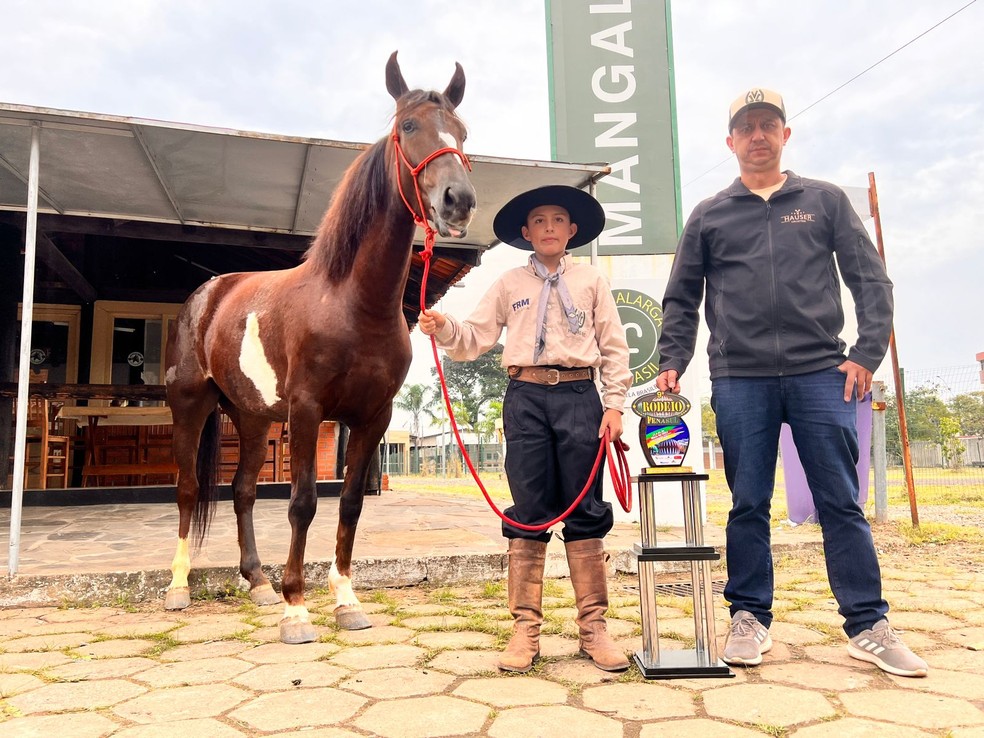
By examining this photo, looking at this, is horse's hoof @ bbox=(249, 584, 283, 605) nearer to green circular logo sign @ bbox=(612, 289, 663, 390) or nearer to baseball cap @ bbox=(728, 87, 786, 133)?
baseball cap @ bbox=(728, 87, 786, 133)

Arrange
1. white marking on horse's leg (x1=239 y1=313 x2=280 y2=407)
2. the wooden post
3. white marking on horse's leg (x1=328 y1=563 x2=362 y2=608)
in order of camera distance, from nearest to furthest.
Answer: white marking on horse's leg (x1=328 y1=563 x2=362 y2=608)
white marking on horse's leg (x1=239 y1=313 x2=280 y2=407)
the wooden post

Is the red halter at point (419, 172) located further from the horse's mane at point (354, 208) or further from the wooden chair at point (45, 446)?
the wooden chair at point (45, 446)

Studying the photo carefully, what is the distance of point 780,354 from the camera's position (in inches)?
101

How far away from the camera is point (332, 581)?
3.24 m

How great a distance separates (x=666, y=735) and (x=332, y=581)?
1.87 metres

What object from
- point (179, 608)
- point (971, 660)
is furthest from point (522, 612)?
point (179, 608)

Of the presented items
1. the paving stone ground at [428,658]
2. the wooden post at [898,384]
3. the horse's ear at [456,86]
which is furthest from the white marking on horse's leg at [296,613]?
the wooden post at [898,384]

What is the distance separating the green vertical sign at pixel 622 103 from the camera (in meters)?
6.49

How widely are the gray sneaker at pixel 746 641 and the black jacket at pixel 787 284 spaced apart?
91 cm

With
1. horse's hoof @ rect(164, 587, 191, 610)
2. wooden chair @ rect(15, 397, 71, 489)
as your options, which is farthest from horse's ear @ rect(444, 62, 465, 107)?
wooden chair @ rect(15, 397, 71, 489)

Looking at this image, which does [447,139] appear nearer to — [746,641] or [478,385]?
[746,641]

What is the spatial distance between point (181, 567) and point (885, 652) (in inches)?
125

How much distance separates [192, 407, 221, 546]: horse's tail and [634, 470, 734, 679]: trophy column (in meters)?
2.58

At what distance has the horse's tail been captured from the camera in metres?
3.94
